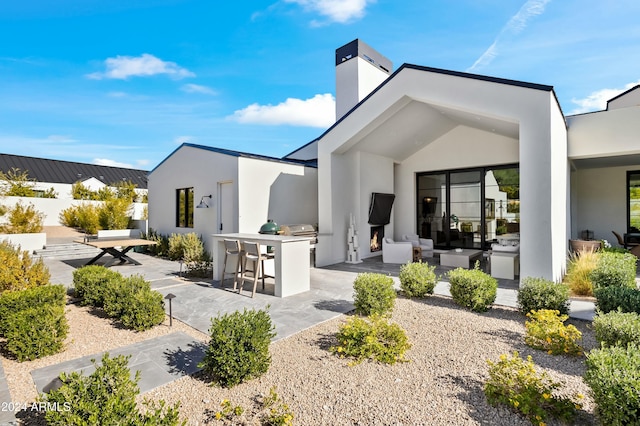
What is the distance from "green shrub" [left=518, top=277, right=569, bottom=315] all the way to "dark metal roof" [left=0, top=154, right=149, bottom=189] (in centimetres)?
2741

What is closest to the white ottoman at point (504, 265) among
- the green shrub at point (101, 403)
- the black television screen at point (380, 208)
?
the black television screen at point (380, 208)

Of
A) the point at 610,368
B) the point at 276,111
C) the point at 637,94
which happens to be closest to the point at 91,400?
the point at 610,368

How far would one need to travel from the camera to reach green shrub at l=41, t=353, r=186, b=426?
206cm

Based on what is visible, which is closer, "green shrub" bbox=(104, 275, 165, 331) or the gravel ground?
the gravel ground

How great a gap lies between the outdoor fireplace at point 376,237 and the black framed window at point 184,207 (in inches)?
276

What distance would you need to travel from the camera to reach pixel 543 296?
4.88 metres

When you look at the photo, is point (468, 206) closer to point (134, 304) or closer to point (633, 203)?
point (633, 203)

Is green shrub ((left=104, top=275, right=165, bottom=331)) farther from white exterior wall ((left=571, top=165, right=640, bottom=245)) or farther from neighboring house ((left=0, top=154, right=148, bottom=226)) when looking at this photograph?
neighboring house ((left=0, top=154, right=148, bottom=226))

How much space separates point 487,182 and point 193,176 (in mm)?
10689

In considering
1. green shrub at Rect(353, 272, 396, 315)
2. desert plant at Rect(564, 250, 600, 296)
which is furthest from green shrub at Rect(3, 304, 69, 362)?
desert plant at Rect(564, 250, 600, 296)

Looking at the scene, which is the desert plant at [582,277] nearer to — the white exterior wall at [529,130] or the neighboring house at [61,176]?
the white exterior wall at [529,130]

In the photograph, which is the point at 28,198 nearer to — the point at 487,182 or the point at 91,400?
the point at 91,400

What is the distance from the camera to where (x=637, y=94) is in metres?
12.0

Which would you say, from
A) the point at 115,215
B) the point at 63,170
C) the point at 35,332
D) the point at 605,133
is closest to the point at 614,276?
the point at 605,133
